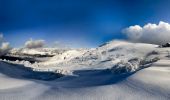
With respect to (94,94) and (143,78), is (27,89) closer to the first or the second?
(94,94)

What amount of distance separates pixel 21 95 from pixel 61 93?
2.45 meters

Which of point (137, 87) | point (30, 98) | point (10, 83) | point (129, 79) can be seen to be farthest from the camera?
point (10, 83)

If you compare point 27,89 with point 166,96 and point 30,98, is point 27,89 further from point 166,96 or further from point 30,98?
point 166,96

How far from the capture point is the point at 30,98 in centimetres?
2067

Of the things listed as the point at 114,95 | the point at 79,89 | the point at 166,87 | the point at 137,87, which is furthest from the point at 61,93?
the point at 166,87

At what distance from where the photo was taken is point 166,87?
22.9 m

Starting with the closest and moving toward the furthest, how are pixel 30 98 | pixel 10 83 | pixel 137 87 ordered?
pixel 30 98 → pixel 137 87 → pixel 10 83

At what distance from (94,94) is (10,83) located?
337 inches

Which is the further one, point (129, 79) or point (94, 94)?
point (129, 79)

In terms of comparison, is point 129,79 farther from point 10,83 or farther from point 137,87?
point 10,83

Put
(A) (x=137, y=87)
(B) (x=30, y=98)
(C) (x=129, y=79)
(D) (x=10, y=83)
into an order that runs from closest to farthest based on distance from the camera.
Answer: (B) (x=30, y=98) → (A) (x=137, y=87) → (C) (x=129, y=79) → (D) (x=10, y=83)

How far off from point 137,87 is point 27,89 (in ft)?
24.0

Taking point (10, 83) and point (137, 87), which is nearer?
point (137, 87)

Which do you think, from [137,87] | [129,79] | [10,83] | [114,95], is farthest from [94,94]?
[10,83]
